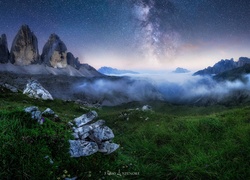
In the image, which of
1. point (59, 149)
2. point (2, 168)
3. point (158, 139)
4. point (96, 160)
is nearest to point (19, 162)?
point (2, 168)

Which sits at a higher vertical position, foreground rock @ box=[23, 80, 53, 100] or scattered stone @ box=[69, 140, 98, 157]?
scattered stone @ box=[69, 140, 98, 157]

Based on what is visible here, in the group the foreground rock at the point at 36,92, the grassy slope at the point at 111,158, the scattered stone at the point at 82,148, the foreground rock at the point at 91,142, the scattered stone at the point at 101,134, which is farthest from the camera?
the foreground rock at the point at 36,92

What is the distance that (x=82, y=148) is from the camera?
611 centimetres

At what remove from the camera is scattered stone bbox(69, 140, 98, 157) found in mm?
5895

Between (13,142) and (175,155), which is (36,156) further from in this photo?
(175,155)

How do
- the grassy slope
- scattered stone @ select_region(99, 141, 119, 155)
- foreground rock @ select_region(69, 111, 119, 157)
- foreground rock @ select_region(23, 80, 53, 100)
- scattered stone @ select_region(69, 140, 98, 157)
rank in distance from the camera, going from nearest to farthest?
the grassy slope, scattered stone @ select_region(69, 140, 98, 157), foreground rock @ select_region(69, 111, 119, 157), scattered stone @ select_region(99, 141, 119, 155), foreground rock @ select_region(23, 80, 53, 100)

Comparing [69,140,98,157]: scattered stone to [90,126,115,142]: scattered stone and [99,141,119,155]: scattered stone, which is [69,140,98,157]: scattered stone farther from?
[90,126,115,142]: scattered stone

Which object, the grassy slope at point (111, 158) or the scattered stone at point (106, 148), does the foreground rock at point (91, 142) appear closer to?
the scattered stone at point (106, 148)

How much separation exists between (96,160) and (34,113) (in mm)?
2822

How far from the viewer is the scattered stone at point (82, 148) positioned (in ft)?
19.3

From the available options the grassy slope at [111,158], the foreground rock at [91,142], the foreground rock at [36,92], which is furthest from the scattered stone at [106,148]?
the foreground rock at [36,92]

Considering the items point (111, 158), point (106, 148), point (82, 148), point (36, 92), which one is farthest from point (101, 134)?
point (36, 92)

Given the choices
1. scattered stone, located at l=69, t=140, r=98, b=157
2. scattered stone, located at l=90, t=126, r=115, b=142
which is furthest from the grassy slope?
scattered stone, located at l=90, t=126, r=115, b=142

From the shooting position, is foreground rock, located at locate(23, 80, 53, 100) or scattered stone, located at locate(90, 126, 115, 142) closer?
scattered stone, located at locate(90, 126, 115, 142)
